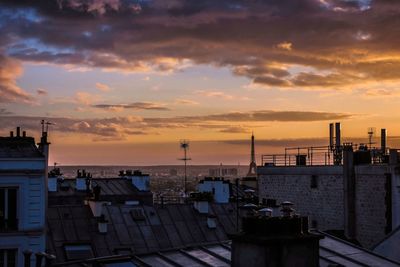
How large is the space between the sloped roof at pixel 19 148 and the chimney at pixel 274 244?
20558mm

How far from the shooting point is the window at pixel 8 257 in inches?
1319

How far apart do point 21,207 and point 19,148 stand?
3.55 meters

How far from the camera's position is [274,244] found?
A: 15961mm

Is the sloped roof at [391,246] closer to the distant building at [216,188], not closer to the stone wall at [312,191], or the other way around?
the stone wall at [312,191]

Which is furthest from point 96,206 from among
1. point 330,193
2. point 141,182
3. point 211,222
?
point 141,182

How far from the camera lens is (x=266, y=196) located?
51719 millimetres

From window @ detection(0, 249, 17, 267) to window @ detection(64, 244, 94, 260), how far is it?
158 inches

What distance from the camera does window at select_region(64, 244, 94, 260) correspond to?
37.5 meters

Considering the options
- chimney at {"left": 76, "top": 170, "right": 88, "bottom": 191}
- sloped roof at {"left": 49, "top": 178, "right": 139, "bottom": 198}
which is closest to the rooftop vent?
sloped roof at {"left": 49, "top": 178, "right": 139, "bottom": 198}

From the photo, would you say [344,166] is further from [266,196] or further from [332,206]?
[266,196]

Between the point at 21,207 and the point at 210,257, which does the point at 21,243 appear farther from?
the point at 210,257

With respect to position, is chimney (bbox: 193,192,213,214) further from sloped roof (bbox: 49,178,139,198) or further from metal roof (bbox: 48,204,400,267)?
sloped roof (bbox: 49,178,139,198)

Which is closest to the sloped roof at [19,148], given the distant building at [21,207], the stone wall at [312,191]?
the distant building at [21,207]

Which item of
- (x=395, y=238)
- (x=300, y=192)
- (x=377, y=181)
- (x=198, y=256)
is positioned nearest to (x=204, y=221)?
(x=300, y=192)
